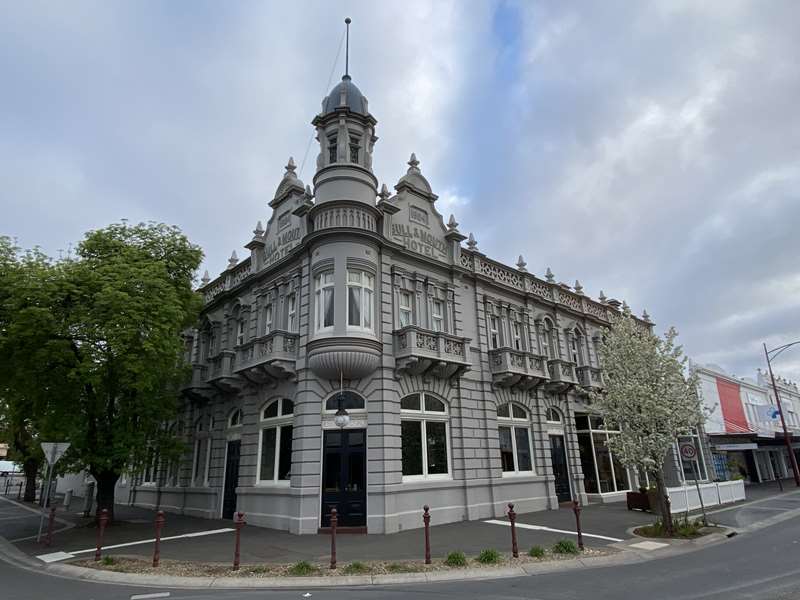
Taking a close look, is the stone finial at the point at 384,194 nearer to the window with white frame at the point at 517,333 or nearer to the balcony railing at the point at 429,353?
the balcony railing at the point at 429,353

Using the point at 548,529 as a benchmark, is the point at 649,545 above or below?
below

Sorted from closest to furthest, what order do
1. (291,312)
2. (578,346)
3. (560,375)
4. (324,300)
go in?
1. (324,300)
2. (291,312)
3. (560,375)
4. (578,346)

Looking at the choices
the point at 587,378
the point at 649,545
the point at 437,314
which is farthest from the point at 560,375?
the point at 649,545

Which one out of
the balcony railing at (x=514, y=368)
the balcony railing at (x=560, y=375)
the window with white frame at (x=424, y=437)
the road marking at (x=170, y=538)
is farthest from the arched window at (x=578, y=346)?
the road marking at (x=170, y=538)

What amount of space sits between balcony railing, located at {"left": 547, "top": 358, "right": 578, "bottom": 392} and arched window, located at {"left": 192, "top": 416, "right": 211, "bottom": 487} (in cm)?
1630

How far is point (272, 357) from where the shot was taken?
58.4 ft

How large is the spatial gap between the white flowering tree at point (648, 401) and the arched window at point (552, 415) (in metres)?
7.27

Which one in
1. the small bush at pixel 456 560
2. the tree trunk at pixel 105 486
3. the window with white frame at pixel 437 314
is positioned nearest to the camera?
the small bush at pixel 456 560

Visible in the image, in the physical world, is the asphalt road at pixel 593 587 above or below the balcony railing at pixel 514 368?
below

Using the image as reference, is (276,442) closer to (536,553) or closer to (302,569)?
(302,569)

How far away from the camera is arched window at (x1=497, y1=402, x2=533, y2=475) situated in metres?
20.9

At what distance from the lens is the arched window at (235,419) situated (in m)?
21.7

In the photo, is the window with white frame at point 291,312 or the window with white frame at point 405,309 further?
the window with white frame at point 291,312

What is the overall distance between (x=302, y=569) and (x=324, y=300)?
9.39 m
